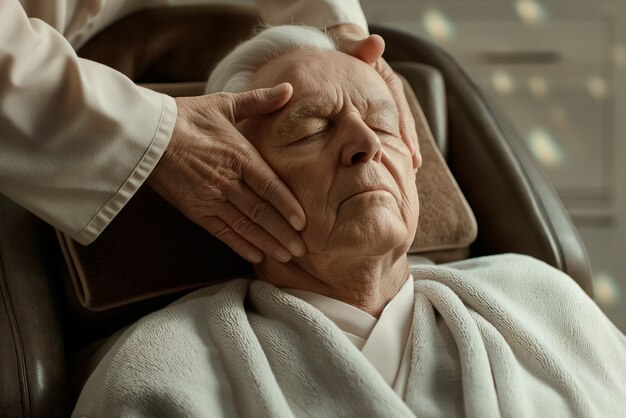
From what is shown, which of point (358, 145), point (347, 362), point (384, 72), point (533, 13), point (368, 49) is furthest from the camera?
point (533, 13)

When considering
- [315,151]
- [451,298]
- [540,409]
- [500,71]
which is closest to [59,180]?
[315,151]

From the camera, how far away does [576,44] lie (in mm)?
2832

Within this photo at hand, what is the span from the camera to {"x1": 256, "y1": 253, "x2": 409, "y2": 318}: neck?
1225 millimetres

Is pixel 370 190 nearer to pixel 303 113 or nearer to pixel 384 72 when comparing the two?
pixel 303 113

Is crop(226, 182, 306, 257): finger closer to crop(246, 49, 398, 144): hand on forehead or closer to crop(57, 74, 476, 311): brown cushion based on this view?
crop(246, 49, 398, 144): hand on forehead

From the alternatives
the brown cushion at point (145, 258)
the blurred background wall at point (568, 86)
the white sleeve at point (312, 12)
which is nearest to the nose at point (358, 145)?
the brown cushion at point (145, 258)

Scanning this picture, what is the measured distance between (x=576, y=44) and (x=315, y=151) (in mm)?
1910

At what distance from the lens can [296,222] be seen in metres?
1.20

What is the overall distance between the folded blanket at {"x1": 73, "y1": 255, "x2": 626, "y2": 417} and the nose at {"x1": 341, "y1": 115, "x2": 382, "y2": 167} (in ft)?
0.74

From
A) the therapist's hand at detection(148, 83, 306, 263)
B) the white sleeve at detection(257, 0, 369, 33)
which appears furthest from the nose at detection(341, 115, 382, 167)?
the white sleeve at detection(257, 0, 369, 33)

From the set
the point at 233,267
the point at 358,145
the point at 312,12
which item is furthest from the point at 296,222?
the point at 312,12

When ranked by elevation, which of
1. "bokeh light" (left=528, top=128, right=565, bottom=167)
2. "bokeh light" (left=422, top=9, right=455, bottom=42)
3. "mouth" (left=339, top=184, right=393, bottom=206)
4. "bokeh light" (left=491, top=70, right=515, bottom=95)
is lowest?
"bokeh light" (left=528, top=128, right=565, bottom=167)

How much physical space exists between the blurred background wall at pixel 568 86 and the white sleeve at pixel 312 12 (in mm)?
1106

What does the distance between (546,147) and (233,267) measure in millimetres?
1768
